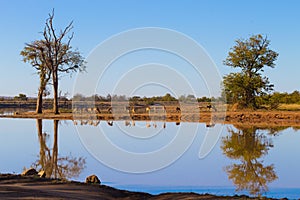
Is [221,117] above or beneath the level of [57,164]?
A: above

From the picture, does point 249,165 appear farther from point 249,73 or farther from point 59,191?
point 249,73

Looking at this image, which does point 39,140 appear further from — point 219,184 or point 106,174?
point 219,184

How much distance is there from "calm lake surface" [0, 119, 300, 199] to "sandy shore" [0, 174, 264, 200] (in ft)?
3.46

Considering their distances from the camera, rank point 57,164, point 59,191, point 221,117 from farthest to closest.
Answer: point 221,117
point 57,164
point 59,191

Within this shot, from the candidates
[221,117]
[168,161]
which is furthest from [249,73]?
[168,161]

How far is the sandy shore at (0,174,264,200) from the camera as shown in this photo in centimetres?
832

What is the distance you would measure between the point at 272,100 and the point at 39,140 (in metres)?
30.1

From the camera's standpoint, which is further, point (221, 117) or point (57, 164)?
point (221, 117)

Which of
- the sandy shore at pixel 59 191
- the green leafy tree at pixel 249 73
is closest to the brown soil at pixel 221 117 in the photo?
the green leafy tree at pixel 249 73

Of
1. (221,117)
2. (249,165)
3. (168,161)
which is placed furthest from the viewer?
(221,117)

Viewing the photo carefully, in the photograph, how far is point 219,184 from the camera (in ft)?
35.8

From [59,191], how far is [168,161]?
6.60 m

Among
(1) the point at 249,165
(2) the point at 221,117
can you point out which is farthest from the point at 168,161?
(2) the point at 221,117

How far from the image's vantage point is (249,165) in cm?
1332
